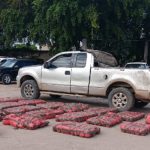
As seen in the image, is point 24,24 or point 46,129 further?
point 24,24

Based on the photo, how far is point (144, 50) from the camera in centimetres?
3772

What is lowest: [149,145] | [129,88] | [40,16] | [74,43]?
[149,145]

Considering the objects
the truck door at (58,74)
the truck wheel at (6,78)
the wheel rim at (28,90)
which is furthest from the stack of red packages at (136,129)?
the truck wheel at (6,78)

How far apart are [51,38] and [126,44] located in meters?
6.00

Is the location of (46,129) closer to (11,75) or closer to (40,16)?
(11,75)

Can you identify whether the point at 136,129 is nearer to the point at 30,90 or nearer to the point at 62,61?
the point at 62,61

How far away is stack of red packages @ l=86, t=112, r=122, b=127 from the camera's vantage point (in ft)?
Result: 31.2

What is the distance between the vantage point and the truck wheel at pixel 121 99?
11992 mm

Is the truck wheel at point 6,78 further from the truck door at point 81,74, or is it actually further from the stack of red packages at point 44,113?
the stack of red packages at point 44,113

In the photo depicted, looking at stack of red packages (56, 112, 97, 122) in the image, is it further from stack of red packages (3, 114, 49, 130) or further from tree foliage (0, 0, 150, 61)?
tree foliage (0, 0, 150, 61)

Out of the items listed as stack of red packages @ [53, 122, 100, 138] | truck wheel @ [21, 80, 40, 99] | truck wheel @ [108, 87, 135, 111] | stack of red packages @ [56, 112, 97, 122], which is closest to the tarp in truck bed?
truck wheel @ [108, 87, 135, 111]

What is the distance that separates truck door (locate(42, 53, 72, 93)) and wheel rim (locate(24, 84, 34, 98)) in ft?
1.88

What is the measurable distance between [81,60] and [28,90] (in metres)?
2.51

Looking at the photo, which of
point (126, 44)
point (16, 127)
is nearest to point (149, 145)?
point (16, 127)
